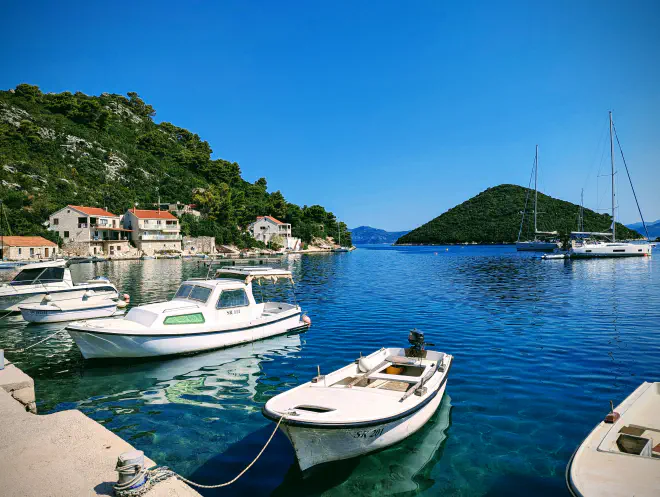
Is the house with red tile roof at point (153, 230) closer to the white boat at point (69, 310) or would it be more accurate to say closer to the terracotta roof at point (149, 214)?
the terracotta roof at point (149, 214)

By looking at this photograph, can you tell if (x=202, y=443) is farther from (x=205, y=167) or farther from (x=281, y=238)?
(x=205, y=167)

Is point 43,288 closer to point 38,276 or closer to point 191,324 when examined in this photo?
point 38,276

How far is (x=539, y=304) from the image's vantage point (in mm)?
24266

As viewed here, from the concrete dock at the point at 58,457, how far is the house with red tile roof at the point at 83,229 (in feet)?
256

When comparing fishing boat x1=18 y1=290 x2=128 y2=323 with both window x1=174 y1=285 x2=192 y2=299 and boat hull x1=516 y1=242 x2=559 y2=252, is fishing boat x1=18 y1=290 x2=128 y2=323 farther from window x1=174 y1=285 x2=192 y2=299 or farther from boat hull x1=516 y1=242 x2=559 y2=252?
boat hull x1=516 y1=242 x2=559 y2=252

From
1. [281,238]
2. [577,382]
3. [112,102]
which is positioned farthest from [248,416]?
[112,102]

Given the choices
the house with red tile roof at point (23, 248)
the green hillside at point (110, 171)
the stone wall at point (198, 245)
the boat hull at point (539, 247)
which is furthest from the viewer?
the boat hull at point (539, 247)

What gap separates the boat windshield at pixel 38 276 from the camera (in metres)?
21.5

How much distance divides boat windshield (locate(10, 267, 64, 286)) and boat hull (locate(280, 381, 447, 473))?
21127 mm

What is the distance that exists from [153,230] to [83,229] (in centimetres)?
1388

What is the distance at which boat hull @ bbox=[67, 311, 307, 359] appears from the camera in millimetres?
12438

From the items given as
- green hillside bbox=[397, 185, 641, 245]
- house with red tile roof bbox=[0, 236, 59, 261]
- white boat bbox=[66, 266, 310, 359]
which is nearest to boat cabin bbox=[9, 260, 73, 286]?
white boat bbox=[66, 266, 310, 359]

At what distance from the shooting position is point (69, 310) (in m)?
19.9

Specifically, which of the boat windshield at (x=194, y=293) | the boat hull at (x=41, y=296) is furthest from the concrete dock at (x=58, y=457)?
the boat hull at (x=41, y=296)
